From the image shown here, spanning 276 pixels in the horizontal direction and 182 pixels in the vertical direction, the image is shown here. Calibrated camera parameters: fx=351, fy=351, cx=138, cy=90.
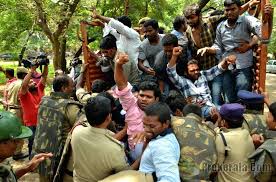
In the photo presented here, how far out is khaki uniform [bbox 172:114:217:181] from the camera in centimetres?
289

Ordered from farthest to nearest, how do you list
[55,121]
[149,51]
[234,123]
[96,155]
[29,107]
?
[29,107] → [149,51] → [55,121] → [234,123] → [96,155]

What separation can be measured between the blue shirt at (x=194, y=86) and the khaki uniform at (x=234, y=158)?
126cm

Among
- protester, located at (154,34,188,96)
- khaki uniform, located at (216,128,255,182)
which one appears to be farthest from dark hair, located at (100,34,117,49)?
khaki uniform, located at (216,128,255,182)

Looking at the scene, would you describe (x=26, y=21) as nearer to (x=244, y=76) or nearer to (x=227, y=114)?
(x=244, y=76)

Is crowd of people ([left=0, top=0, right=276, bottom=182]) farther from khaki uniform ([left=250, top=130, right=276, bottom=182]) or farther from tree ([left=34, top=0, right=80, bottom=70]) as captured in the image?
tree ([left=34, top=0, right=80, bottom=70])

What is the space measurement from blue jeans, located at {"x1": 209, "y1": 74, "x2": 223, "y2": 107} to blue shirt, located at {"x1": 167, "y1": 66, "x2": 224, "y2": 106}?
0.16 m

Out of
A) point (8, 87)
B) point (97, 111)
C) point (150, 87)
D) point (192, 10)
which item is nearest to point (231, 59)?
point (192, 10)

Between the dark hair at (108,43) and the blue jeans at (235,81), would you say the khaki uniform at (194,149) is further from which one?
the dark hair at (108,43)

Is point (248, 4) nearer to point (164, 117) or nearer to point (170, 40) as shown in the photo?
point (170, 40)

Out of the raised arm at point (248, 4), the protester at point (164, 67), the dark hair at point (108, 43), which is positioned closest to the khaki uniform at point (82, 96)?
the dark hair at point (108, 43)

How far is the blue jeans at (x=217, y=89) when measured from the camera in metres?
4.76

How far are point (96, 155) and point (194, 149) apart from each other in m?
0.82

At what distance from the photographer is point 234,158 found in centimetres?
317

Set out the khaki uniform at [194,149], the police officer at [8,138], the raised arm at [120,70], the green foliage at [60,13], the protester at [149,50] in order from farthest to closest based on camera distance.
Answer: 1. the green foliage at [60,13]
2. the protester at [149,50]
3. the raised arm at [120,70]
4. the khaki uniform at [194,149]
5. the police officer at [8,138]
